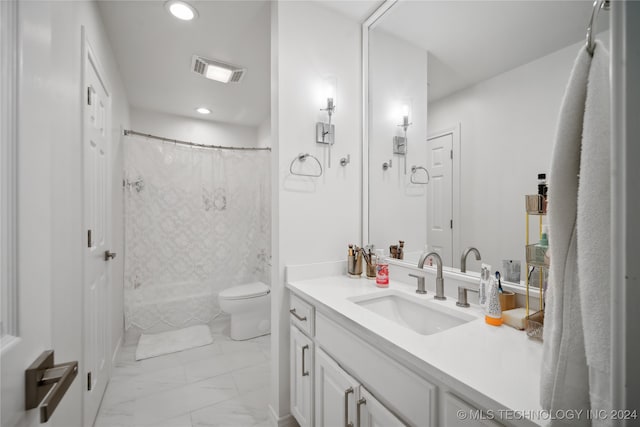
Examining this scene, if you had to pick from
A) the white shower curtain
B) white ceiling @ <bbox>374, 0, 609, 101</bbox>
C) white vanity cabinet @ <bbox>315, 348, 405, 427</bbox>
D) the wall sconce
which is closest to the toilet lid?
the white shower curtain

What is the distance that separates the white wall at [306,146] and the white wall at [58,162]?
90 cm

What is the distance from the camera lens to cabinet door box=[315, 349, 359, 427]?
1023 mm

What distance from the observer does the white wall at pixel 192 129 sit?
10.8ft

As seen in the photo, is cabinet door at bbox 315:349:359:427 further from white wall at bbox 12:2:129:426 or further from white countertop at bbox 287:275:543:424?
white wall at bbox 12:2:129:426

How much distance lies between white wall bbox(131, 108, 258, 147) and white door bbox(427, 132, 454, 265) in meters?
3.08

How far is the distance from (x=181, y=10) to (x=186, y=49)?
45 cm

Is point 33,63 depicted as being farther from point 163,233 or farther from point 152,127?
point 152,127

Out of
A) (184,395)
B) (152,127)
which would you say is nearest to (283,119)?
(184,395)

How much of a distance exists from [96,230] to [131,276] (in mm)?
1179

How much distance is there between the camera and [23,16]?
460 mm

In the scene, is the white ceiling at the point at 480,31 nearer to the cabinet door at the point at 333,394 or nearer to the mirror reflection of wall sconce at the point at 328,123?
the mirror reflection of wall sconce at the point at 328,123

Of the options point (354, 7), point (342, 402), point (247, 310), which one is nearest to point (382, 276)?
point (342, 402)

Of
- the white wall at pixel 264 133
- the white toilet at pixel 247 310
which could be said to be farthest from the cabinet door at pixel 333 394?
the white wall at pixel 264 133

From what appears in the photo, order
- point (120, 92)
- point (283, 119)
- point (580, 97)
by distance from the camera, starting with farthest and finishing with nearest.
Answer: point (120, 92), point (283, 119), point (580, 97)
